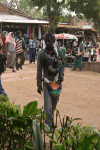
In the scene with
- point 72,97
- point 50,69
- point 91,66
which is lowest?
point 72,97

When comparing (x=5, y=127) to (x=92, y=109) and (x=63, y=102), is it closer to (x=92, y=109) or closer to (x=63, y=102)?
(x=92, y=109)

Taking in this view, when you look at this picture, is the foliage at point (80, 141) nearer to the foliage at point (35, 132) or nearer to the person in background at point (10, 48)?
the foliage at point (35, 132)

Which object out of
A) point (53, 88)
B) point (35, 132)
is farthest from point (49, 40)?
point (35, 132)

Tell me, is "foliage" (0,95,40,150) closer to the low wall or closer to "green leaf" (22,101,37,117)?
"green leaf" (22,101,37,117)

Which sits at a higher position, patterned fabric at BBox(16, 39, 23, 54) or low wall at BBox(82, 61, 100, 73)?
patterned fabric at BBox(16, 39, 23, 54)

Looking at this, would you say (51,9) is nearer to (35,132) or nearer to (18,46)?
(18,46)

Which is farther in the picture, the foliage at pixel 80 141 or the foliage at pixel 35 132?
the foliage at pixel 35 132

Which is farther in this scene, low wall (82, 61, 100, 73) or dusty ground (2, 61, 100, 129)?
low wall (82, 61, 100, 73)

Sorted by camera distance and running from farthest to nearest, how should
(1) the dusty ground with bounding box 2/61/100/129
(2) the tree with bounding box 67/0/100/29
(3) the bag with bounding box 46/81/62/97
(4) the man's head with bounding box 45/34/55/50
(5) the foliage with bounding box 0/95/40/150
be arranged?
(2) the tree with bounding box 67/0/100/29 → (1) the dusty ground with bounding box 2/61/100/129 → (3) the bag with bounding box 46/81/62/97 → (4) the man's head with bounding box 45/34/55/50 → (5) the foliage with bounding box 0/95/40/150

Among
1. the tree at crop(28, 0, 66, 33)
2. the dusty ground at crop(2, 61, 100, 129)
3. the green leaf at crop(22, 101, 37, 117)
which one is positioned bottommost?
the dusty ground at crop(2, 61, 100, 129)

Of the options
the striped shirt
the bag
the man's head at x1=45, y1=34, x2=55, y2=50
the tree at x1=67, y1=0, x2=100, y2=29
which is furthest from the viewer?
the tree at x1=67, y1=0, x2=100, y2=29

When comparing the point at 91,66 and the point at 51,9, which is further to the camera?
the point at 51,9

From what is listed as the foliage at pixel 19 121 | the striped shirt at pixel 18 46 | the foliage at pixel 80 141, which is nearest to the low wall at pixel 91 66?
the striped shirt at pixel 18 46

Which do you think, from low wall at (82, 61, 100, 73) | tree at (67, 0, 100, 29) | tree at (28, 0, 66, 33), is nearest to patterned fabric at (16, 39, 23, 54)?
low wall at (82, 61, 100, 73)
